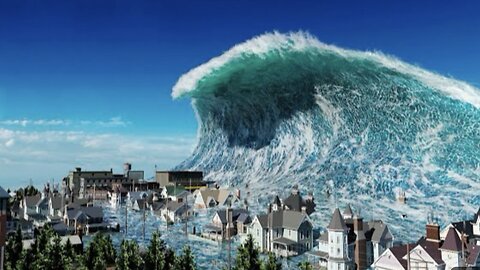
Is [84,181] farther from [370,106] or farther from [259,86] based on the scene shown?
[370,106]

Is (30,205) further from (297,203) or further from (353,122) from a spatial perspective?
(353,122)

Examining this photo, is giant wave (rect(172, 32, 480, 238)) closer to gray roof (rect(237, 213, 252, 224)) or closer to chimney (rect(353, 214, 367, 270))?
gray roof (rect(237, 213, 252, 224))

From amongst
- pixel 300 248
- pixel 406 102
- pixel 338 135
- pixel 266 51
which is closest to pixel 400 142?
pixel 406 102

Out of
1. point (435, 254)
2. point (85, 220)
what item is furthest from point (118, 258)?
point (85, 220)

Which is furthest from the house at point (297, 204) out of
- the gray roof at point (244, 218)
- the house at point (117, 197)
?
the house at point (117, 197)

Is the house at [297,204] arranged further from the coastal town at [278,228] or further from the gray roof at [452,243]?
the gray roof at [452,243]

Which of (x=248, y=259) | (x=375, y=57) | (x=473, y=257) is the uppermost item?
(x=375, y=57)

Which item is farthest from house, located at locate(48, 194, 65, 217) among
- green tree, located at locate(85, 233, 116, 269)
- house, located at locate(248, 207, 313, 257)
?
house, located at locate(248, 207, 313, 257)
